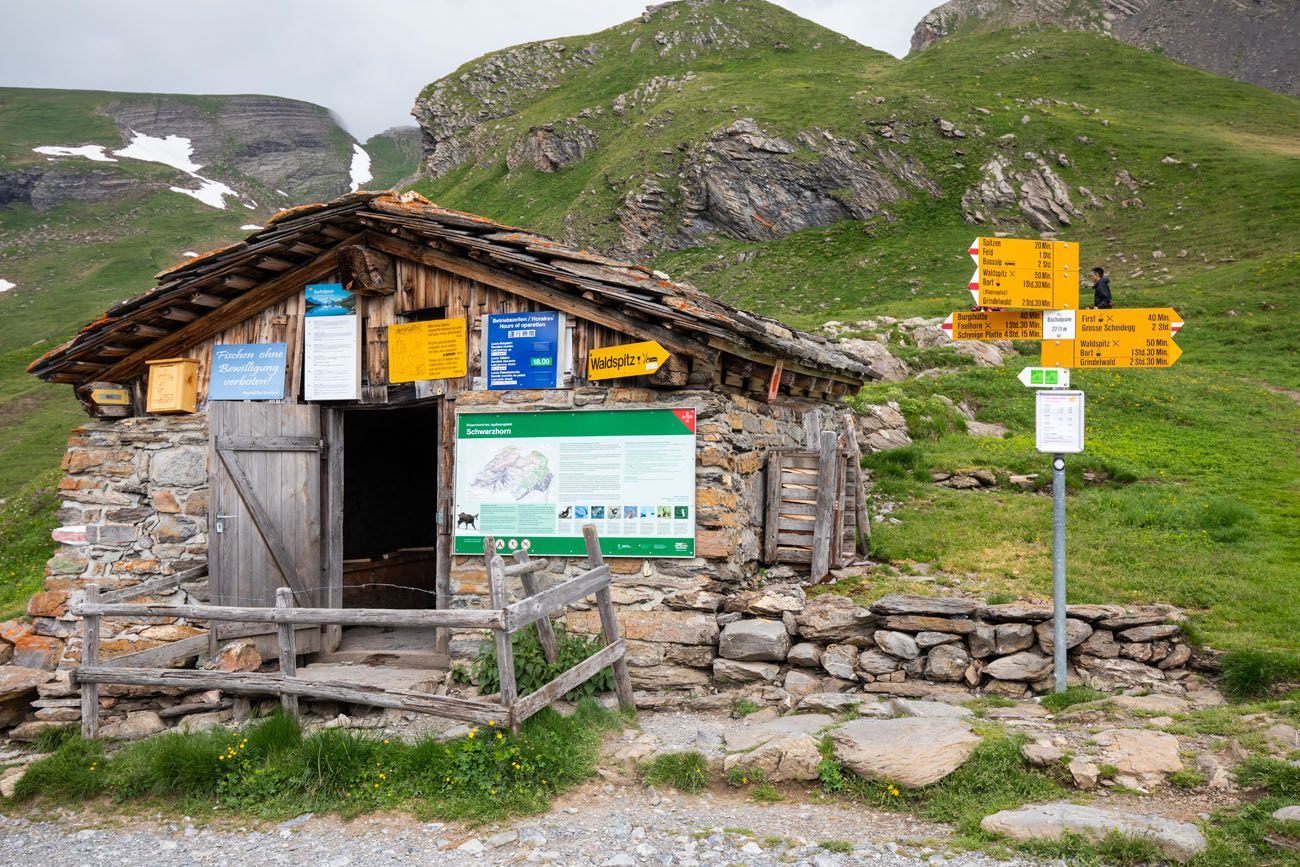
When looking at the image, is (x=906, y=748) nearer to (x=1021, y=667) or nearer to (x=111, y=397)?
(x=1021, y=667)

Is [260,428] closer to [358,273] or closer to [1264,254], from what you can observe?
[358,273]

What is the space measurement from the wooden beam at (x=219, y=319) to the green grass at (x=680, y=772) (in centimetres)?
618

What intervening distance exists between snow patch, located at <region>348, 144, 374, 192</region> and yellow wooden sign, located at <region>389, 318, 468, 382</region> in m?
Result: 111

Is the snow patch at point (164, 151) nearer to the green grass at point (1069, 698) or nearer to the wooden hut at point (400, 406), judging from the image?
the wooden hut at point (400, 406)

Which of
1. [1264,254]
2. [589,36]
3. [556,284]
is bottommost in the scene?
[556,284]

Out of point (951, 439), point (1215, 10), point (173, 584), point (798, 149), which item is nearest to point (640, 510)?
point (173, 584)

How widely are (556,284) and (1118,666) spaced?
6.00 m

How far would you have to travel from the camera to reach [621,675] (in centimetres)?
692

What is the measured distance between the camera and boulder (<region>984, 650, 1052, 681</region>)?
21.8 feet

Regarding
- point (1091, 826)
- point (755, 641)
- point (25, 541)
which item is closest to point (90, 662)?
point (755, 641)

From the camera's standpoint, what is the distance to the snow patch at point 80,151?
82194 millimetres

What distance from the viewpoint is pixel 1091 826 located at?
14.3 feet

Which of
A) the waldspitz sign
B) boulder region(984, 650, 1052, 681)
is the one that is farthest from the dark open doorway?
boulder region(984, 650, 1052, 681)

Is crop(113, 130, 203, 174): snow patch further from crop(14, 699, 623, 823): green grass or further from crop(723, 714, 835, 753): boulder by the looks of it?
crop(723, 714, 835, 753): boulder
